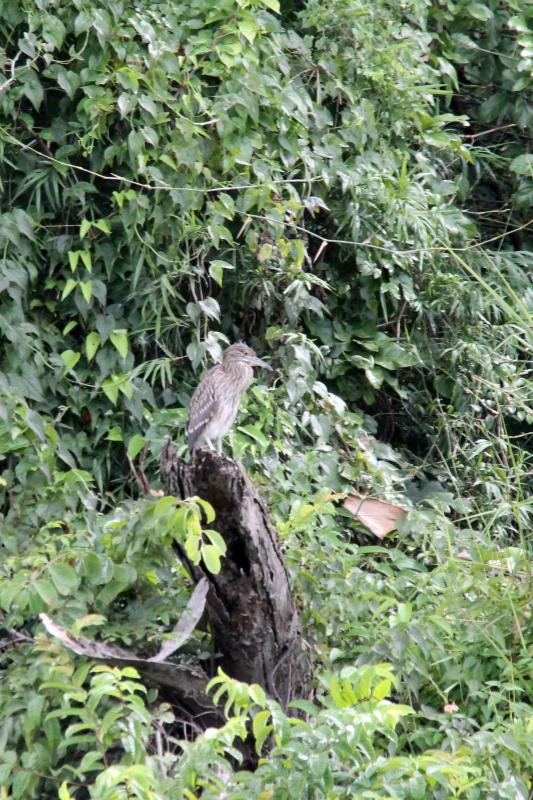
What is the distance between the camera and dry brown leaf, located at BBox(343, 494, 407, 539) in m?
5.89

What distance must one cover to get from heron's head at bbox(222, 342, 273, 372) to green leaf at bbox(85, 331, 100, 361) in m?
0.56

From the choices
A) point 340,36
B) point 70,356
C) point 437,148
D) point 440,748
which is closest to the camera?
point 440,748

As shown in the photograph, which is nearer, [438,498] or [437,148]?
[438,498]

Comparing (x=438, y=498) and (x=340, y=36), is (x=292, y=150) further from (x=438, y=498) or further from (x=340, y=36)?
(x=438, y=498)

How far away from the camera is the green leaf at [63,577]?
4184mm

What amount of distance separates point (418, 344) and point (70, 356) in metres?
1.87

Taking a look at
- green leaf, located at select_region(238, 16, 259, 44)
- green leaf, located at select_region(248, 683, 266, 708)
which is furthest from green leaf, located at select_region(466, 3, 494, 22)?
green leaf, located at select_region(248, 683, 266, 708)

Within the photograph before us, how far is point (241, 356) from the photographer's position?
6.07m

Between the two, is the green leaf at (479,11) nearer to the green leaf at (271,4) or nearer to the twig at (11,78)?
the green leaf at (271,4)

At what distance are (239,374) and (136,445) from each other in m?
0.56

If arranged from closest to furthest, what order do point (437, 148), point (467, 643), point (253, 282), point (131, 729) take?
1. point (131, 729)
2. point (467, 643)
3. point (253, 282)
4. point (437, 148)

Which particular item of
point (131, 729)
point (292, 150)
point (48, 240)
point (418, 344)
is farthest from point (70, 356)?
point (131, 729)

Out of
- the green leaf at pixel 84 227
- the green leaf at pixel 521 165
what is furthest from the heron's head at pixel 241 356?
the green leaf at pixel 521 165

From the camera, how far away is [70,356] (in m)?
5.93
